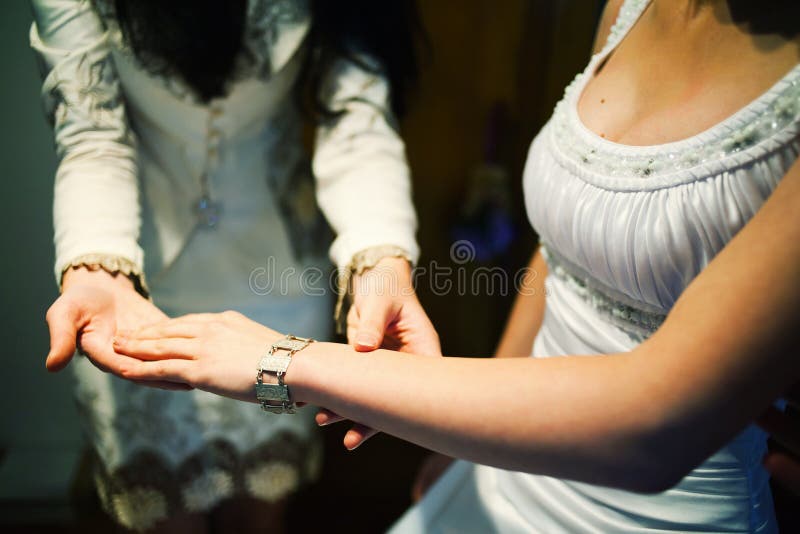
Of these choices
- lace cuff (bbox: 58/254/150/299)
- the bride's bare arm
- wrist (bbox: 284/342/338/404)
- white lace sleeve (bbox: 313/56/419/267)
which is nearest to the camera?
the bride's bare arm

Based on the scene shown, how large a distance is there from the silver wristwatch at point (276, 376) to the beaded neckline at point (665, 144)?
39 centimetres

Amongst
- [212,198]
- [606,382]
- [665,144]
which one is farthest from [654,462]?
[212,198]

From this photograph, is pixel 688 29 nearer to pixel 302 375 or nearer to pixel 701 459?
pixel 701 459

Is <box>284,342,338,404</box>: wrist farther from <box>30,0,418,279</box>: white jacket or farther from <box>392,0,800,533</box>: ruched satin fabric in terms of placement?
<box>392,0,800,533</box>: ruched satin fabric

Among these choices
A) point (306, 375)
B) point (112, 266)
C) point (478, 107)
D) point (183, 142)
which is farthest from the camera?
point (478, 107)

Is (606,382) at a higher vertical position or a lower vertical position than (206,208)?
higher

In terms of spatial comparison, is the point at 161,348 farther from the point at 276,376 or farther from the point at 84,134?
the point at 84,134

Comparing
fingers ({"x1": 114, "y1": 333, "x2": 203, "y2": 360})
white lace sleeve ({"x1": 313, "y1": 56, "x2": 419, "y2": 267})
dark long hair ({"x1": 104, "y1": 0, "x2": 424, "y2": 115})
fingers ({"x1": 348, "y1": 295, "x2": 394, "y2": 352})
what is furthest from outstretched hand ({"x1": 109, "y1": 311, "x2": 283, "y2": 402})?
dark long hair ({"x1": 104, "y1": 0, "x2": 424, "y2": 115})

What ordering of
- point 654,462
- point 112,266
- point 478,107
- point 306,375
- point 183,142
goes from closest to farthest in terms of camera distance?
1. point 654,462
2. point 306,375
3. point 112,266
4. point 183,142
5. point 478,107

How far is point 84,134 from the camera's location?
0.72 m

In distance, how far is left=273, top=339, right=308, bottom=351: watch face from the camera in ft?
1.92

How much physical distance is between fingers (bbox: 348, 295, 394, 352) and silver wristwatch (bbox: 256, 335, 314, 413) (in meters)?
0.06

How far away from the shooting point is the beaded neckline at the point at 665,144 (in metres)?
0.47

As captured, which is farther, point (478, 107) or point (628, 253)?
point (478, 107)
